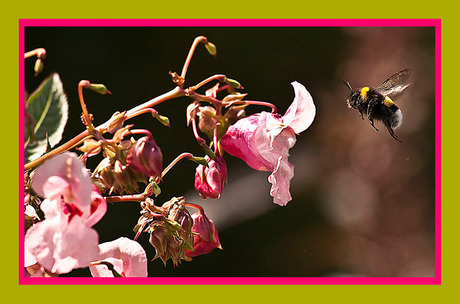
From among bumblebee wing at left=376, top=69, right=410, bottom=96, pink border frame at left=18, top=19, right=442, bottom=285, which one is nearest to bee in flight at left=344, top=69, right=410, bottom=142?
bumblebee wing at left=376, top=69, right=410, bottom=96

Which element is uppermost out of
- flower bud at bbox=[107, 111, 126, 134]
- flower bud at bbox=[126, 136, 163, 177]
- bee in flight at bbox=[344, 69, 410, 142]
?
bee in flight at bbox=[344, 69, 410, 142]

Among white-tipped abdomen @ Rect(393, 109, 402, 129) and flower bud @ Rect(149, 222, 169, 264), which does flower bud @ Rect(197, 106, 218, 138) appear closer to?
flower bud @ Rect(149, 222, 169, 264)

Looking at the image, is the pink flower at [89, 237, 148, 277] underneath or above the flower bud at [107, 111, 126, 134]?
underneath

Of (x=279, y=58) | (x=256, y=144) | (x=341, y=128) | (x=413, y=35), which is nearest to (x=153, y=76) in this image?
(x=279, y=58)

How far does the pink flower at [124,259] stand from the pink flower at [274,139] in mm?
194

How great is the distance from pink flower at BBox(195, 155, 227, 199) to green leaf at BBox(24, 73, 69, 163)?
20 centimetres

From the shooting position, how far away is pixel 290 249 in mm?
3074

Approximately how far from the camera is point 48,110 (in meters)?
0.87

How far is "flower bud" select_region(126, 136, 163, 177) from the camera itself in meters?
0.73

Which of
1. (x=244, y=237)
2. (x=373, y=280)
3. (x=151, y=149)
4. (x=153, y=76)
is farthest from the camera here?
(x=244, y=237)

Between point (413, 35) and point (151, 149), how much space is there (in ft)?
8.06

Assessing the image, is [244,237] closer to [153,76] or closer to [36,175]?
[153,76]

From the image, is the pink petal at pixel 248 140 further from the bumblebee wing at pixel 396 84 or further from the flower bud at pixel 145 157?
the bumblebee wing at pixel 396 84

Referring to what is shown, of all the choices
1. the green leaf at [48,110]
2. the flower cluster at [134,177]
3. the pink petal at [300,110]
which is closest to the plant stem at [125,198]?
the flower cluster at [134,177]
